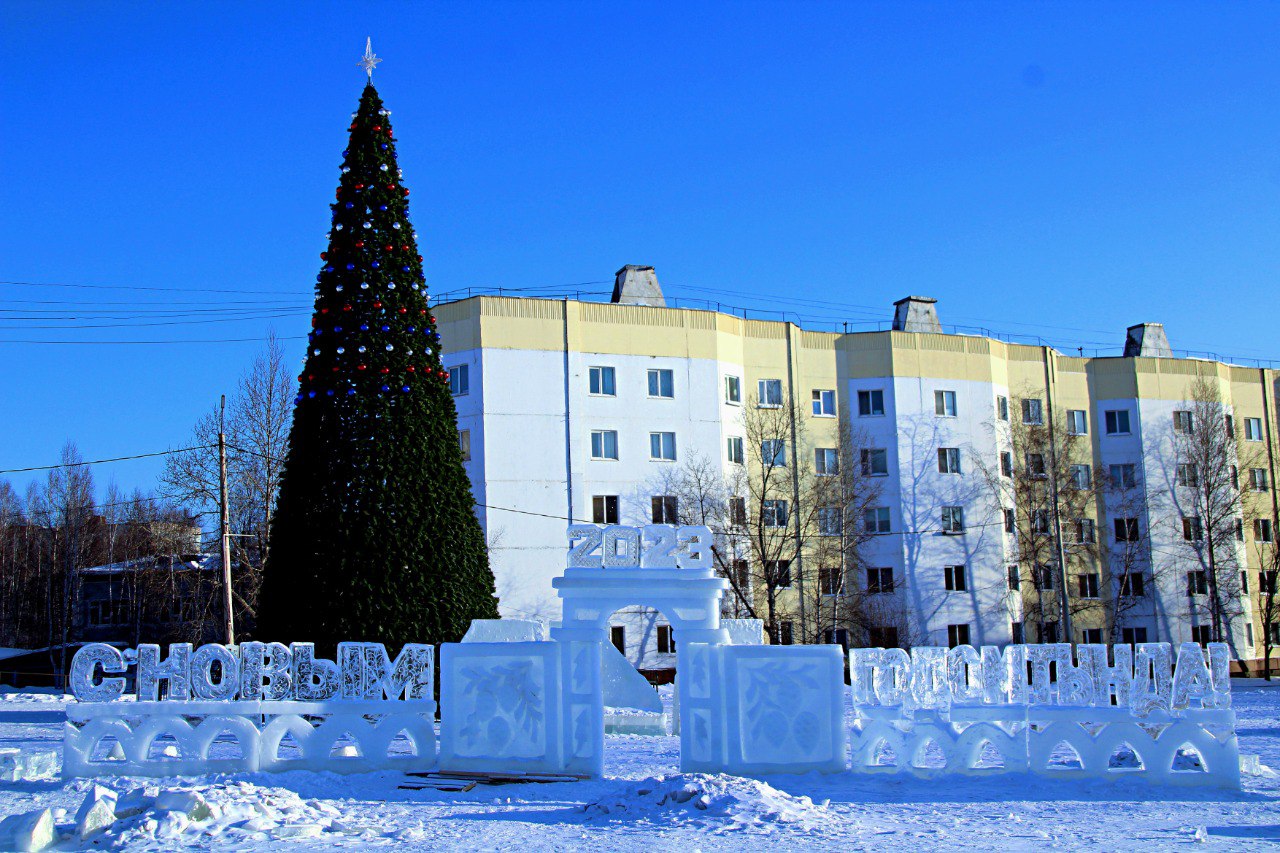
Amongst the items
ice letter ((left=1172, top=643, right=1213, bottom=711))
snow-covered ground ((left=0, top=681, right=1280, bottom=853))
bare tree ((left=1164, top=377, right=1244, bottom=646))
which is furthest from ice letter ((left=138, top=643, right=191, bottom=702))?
bare tree ((left=1164, top=377, right=1244, bottom=646))

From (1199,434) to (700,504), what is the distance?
22.9 meters

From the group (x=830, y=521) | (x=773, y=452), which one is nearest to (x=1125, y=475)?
(x=830, y=521)

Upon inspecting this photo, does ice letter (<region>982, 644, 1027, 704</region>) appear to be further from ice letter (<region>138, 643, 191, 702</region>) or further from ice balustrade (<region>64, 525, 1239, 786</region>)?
ice letter (<region>138, 643, 191, 702</region>)

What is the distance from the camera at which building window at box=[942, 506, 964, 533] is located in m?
44.4

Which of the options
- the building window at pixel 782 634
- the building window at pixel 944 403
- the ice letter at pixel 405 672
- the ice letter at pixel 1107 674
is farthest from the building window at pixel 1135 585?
the ice letter at pixel 405 672

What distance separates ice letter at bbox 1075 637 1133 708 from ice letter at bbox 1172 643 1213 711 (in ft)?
1.67

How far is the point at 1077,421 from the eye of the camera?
48.9 m

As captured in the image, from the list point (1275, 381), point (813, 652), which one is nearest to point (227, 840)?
Answer: point (813, 652)

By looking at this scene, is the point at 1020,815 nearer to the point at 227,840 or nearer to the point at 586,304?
the point at 227,840

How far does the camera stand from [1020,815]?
11.1 meters

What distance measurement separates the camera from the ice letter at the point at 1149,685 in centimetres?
1306

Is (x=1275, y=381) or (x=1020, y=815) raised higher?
(x=1275, y=381)

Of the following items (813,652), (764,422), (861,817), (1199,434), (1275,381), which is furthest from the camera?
(1275,381)

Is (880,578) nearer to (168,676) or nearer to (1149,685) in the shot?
(1149,685)
